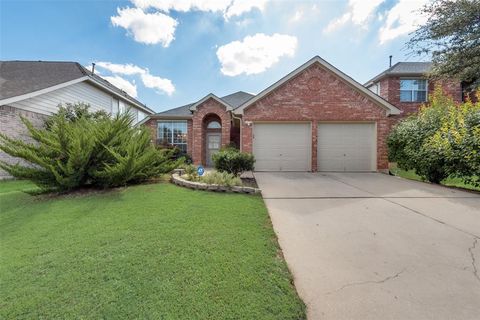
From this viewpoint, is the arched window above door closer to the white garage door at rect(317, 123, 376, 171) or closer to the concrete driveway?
the white garage door at rect(317, 123, 376, 171)

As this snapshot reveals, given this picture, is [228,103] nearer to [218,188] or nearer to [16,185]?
[218,188]

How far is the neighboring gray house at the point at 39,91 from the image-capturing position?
8.93 meters

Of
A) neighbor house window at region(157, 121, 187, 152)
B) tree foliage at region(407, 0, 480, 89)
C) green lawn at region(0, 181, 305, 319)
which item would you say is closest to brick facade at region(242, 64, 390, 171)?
tree foliage at region(407, 0, 480, 89)

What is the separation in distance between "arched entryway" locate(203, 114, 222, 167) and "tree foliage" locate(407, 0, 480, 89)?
36.7 ft

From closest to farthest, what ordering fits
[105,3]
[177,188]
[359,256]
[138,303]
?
[138,303]
[359,256]
[177,188]
[105,3]

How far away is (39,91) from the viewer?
9.52m

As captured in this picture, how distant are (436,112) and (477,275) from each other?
8521 millimetres

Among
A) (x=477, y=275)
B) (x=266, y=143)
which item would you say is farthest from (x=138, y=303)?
(x=266, y=143)

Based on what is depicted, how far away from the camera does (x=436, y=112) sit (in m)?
8.59

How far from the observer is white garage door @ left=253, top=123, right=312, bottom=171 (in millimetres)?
11156

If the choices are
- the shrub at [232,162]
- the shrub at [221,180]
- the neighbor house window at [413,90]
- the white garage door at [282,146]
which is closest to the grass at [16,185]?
the shrub at [221,180]

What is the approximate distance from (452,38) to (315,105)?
19.3ft

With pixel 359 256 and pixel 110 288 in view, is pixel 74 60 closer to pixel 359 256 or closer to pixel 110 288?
pixel 110 288

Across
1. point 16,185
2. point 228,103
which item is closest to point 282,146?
point 228,103
